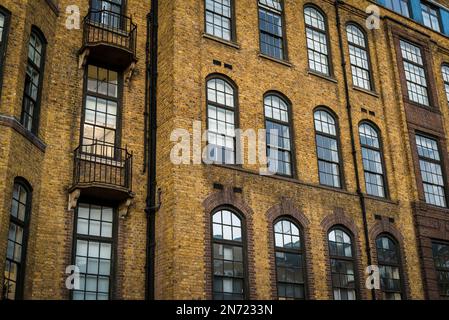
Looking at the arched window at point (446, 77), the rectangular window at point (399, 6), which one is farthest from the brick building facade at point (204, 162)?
the arched window at point (446, 77)

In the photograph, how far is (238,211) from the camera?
16594mm

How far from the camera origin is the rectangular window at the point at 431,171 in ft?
72.0

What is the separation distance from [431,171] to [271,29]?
8119 mm

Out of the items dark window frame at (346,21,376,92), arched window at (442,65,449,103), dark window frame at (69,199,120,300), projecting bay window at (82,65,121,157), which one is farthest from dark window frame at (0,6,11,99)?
arched window at (442,65,449,103)

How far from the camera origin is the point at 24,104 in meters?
15.0

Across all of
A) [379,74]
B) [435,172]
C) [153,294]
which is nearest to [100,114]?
[153,294]

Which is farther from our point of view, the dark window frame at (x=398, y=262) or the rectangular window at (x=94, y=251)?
the dark window frame at (x=398, y=262)

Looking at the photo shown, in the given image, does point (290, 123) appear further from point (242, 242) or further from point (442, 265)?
point (442, 265)

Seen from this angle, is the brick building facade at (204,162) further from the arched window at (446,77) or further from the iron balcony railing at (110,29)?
the arched window at (446,77)

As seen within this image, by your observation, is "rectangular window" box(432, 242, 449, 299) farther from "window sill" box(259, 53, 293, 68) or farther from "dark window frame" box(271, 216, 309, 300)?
"window sill" box(259, 53, 293, 68)

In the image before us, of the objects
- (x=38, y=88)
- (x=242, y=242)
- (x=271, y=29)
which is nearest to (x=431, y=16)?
(x=271, y=29)

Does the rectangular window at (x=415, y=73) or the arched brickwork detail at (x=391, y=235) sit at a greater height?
the rectangular window at (x=415, y=73)

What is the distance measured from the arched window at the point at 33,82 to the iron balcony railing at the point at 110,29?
133 centimetres

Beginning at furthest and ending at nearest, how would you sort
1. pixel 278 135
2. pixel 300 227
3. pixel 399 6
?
pixel 399 6
pixel 278 135
pixel 300 227
